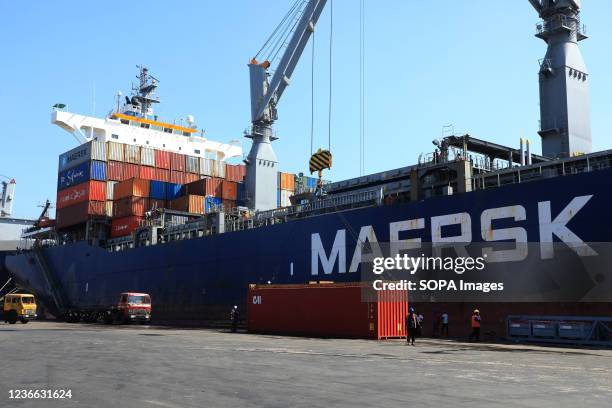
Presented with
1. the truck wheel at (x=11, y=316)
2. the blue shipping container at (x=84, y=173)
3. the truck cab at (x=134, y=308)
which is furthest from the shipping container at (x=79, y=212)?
the truck cab at (x=134, y=308)

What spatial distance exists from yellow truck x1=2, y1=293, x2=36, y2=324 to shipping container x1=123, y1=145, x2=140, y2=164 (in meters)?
15.0

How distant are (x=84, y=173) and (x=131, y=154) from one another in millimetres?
4222

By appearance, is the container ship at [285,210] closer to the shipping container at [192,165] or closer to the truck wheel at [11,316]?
the shipping container at [192,165]

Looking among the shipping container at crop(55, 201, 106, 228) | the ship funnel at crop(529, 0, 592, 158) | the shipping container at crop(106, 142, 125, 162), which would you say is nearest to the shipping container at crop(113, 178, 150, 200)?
the shipping container at crop(55, 201, 106, 228)

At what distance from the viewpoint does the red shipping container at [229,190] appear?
50247mm

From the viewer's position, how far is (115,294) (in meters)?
51.0

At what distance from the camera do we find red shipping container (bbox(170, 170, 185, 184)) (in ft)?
172

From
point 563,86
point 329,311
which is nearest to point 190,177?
point 329,311

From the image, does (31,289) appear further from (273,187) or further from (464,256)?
(464,256)

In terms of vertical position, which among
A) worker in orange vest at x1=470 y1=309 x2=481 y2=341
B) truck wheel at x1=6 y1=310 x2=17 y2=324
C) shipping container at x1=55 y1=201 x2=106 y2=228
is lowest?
truck wheel at x1=6 y1=310 x2=17 y2=324

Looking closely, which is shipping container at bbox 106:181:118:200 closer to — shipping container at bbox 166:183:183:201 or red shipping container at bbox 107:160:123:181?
red shipping container at bbox 107:160:123:181

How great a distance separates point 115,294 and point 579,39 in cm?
4030

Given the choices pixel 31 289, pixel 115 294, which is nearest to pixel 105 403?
pixel 115 294

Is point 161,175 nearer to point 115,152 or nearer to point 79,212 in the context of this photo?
point 115,152
